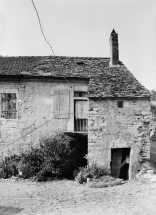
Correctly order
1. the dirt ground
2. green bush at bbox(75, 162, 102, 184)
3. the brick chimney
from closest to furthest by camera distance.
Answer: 1. the dirt ground
2. green bush at bbox(75, 162, 102, 184)
3. the brick chimney

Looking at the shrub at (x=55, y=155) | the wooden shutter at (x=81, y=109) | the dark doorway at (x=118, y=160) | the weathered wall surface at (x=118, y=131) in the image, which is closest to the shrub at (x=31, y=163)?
the shrub at (x=55, y=155)

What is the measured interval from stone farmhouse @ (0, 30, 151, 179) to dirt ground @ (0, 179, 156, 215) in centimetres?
196

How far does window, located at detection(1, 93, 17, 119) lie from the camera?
13688mm

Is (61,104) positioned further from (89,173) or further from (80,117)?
(89,173)

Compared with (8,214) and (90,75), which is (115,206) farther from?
(90,75)

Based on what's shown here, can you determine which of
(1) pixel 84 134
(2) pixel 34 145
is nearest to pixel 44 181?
(2) pixel 34 145

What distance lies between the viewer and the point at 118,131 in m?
11.9

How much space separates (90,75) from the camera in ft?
44.8

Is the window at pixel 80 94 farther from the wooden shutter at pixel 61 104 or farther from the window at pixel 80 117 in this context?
the wooden shutter at pixel 61 104

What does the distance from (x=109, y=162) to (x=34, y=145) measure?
4.55m

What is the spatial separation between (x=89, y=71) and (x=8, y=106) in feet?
17.4

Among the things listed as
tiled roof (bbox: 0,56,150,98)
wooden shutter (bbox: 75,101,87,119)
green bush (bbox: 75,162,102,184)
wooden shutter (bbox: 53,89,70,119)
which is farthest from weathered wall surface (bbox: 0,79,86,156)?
green bush (bbox: 75,162,102,184)

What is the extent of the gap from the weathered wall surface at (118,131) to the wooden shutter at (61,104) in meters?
2.06

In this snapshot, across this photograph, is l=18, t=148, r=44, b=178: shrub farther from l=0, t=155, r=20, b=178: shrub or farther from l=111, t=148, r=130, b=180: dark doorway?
l=111, t=148, r=130, b=180: dark doorway
